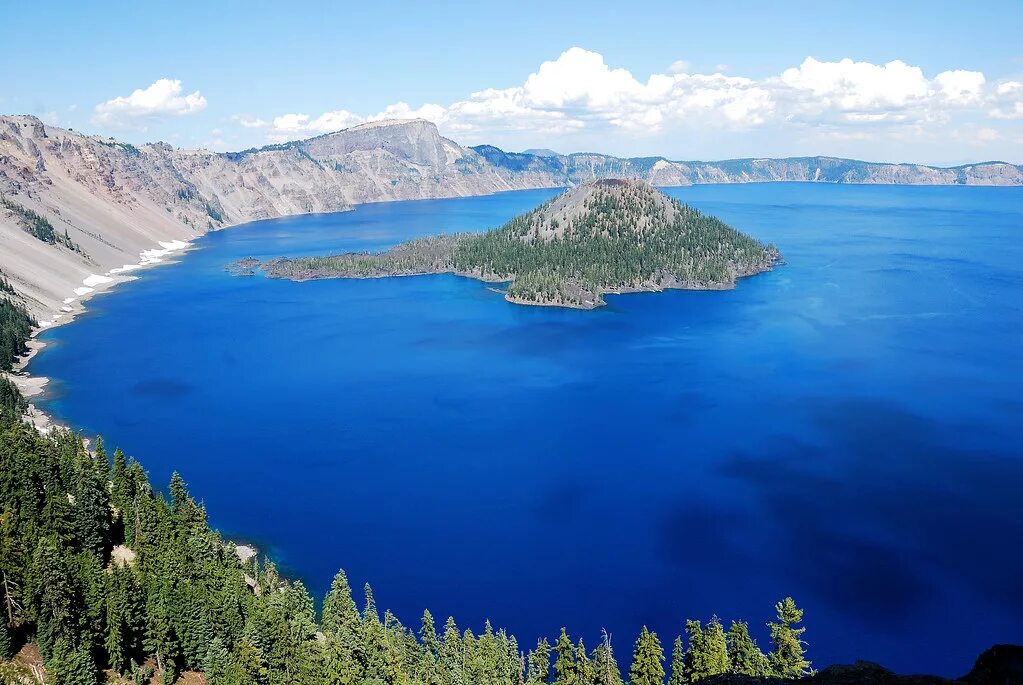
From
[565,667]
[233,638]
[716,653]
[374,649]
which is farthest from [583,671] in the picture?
[233,638]

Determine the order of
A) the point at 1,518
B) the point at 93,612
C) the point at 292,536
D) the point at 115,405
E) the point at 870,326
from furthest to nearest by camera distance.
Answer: the point at 870,326 → the point at 115,405 → the point at 292,536 → the point at 1,518 → the point at 93,612

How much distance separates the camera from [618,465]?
107312 millimetres

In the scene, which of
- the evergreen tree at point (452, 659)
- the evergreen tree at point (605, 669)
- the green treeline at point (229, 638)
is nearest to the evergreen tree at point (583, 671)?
the green treeline at point (229, 638)

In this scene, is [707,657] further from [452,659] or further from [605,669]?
[452,659]

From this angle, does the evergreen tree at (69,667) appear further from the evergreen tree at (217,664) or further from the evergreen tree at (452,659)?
the evergreen tree at (452,659)

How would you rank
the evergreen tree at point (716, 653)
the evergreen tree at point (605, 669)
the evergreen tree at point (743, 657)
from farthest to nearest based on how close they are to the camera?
the evergreen tree at point (605, 669) < the evergreen tree at point (716, 653) < the evergreen tree at point (743, 657)

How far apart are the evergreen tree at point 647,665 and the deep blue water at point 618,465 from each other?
13085 millimetres

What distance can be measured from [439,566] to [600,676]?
3027cm

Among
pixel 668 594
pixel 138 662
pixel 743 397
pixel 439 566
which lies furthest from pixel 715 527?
pixel 138 662

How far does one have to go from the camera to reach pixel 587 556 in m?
83.1

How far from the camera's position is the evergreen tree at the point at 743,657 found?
178 ft

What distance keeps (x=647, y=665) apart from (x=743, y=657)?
7456 mm

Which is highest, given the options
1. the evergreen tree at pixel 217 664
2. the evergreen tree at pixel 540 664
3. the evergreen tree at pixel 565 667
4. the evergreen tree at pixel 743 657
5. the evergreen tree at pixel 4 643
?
the evergreen tree at pixel 4 643

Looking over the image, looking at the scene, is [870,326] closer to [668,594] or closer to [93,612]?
[668,594]
